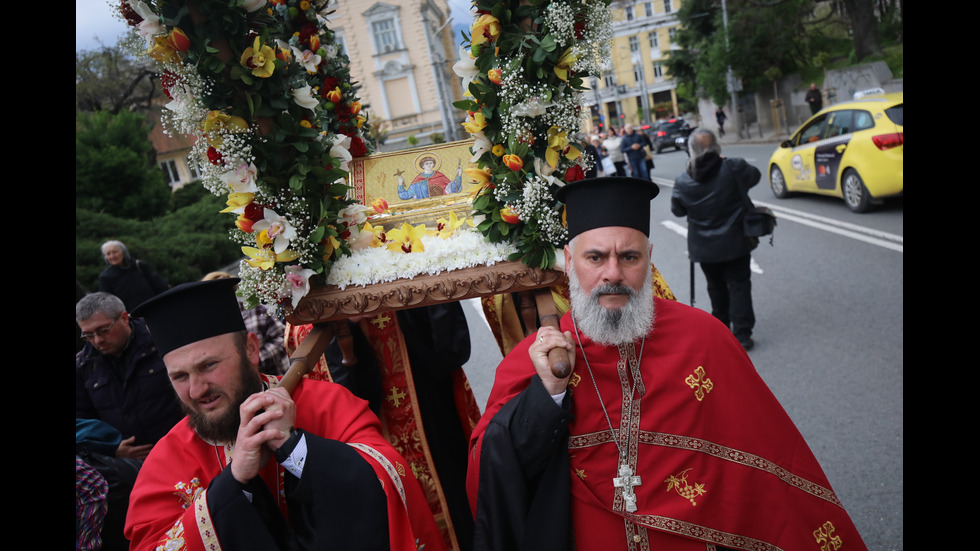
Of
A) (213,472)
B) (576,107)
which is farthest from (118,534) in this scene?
(576,107)

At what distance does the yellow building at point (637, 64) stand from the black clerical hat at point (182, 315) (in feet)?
208

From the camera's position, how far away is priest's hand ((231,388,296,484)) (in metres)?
2.21

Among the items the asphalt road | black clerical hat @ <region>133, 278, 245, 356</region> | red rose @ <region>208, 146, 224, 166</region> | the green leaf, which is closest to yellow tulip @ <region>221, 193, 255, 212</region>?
red rose @ <region>208, 146, 224, 166</region>

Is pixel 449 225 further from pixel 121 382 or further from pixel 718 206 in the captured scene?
pixel 718 206

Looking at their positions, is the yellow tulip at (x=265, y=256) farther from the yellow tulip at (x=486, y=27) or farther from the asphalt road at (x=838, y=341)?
the asphalt road at (x=838, y=341)

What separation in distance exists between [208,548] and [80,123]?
20.7m

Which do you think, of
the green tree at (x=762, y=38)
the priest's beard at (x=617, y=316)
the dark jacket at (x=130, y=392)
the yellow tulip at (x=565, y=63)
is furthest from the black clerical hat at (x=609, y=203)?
the green tree at (x=762, y=38)

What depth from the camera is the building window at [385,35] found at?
141ft

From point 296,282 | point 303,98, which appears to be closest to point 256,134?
point 303,98

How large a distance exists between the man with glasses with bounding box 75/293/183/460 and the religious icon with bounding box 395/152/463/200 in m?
1.92

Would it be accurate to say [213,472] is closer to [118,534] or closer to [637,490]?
[118,534]

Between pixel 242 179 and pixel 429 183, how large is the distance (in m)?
1.43

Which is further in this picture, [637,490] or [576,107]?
[576,107]

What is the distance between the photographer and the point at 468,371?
25.4ft
